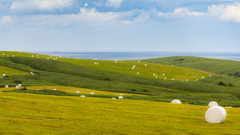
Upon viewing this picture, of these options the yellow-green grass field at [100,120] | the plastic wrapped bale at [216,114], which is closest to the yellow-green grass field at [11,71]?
the yellow-green grass field at [100,120]

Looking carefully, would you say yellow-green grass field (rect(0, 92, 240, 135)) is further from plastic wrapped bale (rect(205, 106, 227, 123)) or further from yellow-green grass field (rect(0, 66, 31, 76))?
yellow-green grass field (rect(0, 66, 31, 76))

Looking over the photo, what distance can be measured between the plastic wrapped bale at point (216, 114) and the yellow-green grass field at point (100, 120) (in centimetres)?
53

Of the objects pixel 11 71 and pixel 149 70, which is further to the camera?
pixel 149 70

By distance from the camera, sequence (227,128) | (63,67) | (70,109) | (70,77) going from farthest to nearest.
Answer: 1. (63,67)
2. (70,77)
3. (70,109)
4. (227,128)

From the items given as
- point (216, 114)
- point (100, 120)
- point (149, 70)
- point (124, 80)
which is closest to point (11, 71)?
point (124, 80)

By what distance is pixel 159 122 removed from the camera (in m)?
26.4

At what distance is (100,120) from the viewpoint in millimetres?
26188

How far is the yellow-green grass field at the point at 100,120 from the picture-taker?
22562 millimetres

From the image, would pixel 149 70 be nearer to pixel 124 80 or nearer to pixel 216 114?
pixel 124 80

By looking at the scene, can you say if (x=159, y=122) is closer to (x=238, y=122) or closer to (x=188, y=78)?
(x=238, y=122)

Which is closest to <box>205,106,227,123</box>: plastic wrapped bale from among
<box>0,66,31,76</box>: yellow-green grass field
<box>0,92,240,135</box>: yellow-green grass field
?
<box>0,92,240,135</box>: yellow-green grass field

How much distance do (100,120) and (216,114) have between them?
10727 millimetres

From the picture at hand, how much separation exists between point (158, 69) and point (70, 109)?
4021 inches

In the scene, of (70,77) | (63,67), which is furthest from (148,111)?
(63,67)
